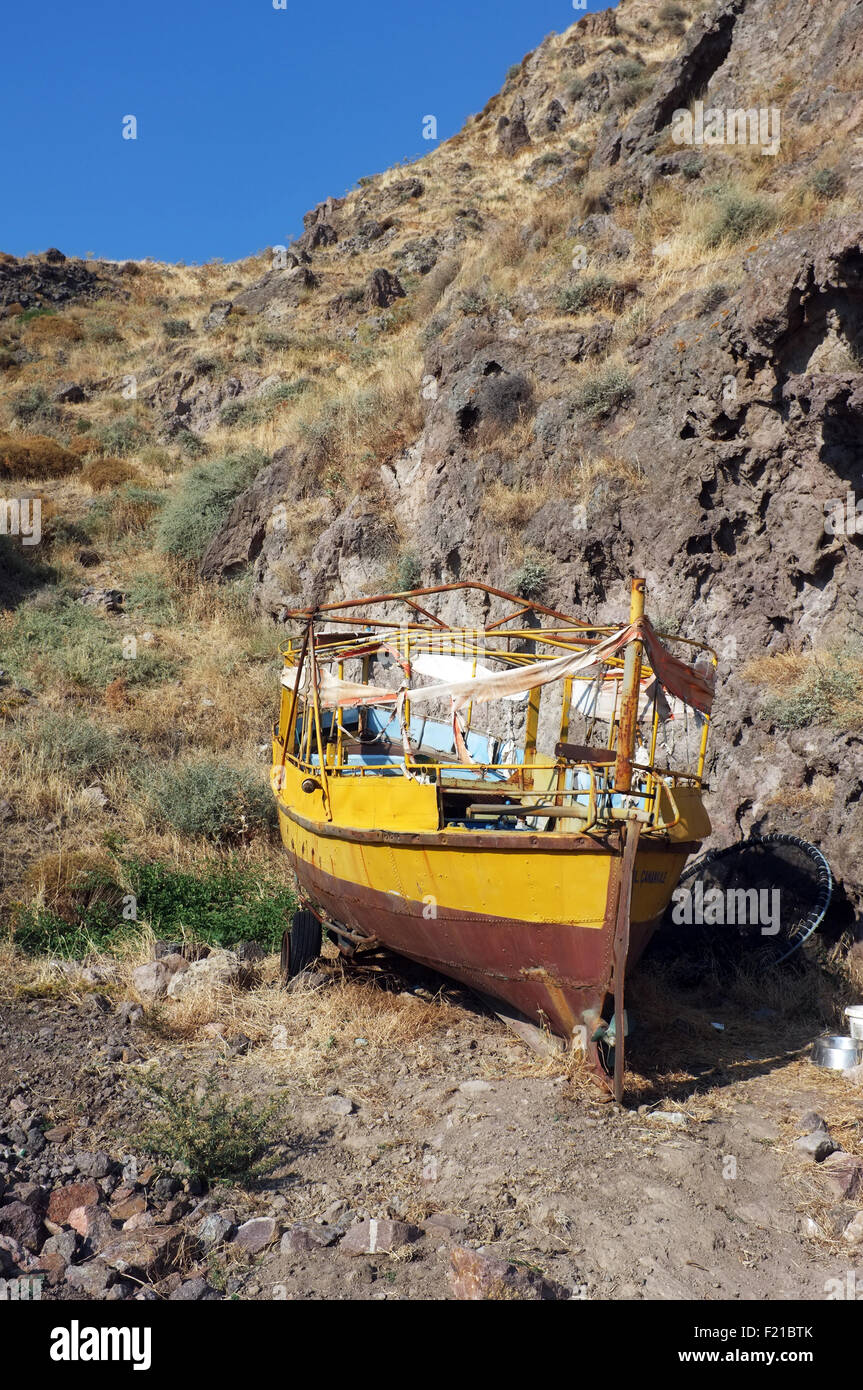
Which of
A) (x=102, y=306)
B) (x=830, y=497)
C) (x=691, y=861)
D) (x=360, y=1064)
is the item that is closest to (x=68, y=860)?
(x=360, y=1064)

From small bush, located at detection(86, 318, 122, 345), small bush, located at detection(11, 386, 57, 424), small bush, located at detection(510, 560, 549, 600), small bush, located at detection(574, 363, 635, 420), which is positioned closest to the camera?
small bush, located at detection(510, 560, 549, 600)

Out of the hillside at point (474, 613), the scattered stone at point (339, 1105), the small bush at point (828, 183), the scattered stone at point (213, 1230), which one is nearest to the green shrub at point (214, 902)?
the hillside at point (474, 613)

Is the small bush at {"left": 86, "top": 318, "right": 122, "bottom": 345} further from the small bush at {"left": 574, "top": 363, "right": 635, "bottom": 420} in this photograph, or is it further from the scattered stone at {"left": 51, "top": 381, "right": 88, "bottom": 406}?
the small bush at {"left": 574, "top": 363, "right": 635, "bottom": 420}

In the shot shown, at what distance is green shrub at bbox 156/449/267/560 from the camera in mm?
17925

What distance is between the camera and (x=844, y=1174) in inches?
165

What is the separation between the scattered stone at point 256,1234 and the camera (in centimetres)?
370

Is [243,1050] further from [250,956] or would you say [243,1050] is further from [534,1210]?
[534,1210]

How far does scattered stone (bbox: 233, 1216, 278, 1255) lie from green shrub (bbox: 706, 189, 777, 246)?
14339mm

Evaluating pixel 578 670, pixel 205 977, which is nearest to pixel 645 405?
pixel 578 670

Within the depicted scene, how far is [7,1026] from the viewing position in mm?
5855

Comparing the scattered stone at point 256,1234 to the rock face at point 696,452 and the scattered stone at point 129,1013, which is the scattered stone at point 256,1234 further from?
the rock face at point 696,452
